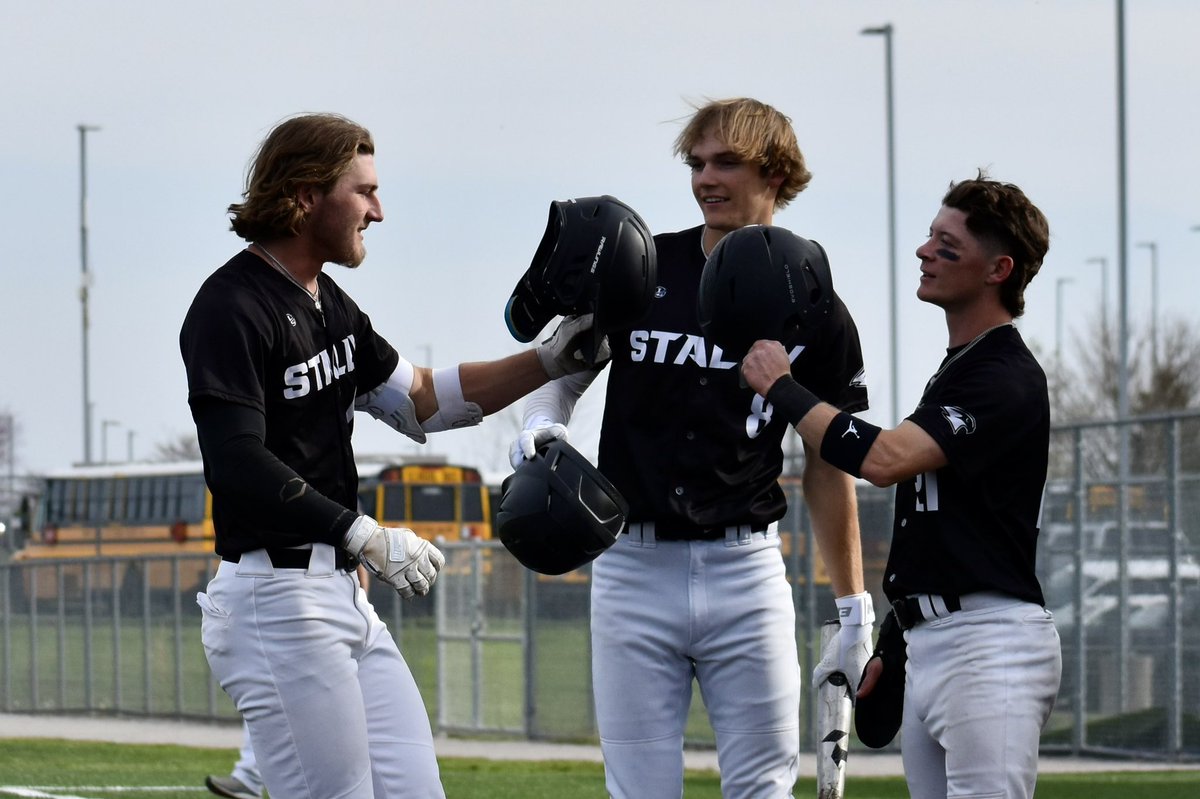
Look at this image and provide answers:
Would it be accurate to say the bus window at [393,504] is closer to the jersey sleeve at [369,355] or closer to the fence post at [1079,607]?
the fence post at [1079,607]

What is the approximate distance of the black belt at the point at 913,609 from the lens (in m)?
4.73

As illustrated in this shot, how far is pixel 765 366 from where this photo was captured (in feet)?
15.9

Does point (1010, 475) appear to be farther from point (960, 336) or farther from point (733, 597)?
point (733, 597)

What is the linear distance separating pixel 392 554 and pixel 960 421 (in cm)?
144

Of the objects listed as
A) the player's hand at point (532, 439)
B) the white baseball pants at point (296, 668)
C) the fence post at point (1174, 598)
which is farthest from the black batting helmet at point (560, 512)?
the fence post at point (1174, 598)

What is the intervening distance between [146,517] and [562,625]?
19.2 metres

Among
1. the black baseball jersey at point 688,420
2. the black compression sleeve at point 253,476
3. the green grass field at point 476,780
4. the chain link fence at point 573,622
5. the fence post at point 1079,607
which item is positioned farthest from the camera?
the fence post at point 1079,607

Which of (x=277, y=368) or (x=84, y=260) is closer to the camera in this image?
(x=277, y=368)

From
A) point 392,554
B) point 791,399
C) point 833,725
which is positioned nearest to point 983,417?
point 791,399

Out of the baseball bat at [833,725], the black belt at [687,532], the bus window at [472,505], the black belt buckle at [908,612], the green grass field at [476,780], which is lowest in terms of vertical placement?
the green grass field at [476,780]

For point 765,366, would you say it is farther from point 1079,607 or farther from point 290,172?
point 1079,607

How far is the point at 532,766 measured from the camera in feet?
45.1

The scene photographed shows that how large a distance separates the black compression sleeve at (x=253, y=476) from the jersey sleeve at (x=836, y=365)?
4.67 feet

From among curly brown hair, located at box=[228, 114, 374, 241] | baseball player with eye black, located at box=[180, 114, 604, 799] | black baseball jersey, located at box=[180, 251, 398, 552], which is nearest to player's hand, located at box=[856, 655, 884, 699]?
baseball player with eye black, located at box=[180, 114, 604, 799]
